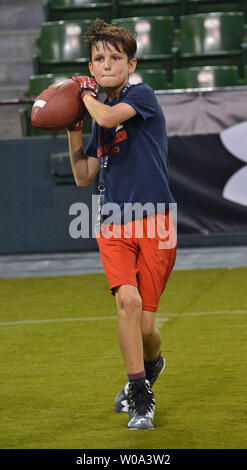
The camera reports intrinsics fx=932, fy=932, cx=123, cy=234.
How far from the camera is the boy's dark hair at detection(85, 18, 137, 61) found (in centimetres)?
443

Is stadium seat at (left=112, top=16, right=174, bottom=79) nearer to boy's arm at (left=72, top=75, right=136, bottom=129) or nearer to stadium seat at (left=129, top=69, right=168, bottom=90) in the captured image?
stadium seat at (left=129, top=69, right=168, bottom=90)

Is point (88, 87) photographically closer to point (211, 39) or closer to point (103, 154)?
point (103, 154)

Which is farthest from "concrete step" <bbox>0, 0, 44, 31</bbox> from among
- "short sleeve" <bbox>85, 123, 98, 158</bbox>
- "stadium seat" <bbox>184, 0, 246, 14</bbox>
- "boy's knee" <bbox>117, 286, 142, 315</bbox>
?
"boy's knee" <bbox>117, 286, 142, 315</bbox>

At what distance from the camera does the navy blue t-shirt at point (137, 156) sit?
176 inches

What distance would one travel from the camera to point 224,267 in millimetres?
10031

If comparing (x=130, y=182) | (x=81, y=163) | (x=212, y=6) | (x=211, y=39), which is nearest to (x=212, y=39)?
(x=211, y=39)

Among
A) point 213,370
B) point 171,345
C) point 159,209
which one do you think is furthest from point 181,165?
point 159,209

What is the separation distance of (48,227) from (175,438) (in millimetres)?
7387

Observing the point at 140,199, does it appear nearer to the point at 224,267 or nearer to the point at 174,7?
the point at 224,267

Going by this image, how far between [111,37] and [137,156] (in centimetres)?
58

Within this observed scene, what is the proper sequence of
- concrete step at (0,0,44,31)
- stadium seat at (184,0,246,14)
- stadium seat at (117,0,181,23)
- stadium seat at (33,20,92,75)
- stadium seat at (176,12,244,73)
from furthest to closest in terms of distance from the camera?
concrete step at (0,0,44,31) < stadium seat at (117,0,181,23) < stadium seat at (184,0,246,14) < stadium seat at (33,20,92,75) < stadium seat at (176,12,244,73)

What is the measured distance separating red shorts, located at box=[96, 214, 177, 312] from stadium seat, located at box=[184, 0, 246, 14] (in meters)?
9.79

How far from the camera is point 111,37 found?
4.42 metres

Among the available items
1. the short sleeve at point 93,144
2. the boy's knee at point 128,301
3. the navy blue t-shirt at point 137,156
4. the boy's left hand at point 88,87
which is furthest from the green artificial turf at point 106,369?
the boy's left hand at point 88,87
